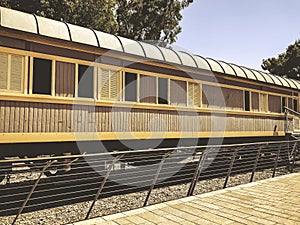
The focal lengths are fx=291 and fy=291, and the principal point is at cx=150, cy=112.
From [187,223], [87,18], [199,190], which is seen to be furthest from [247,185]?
[87,18]

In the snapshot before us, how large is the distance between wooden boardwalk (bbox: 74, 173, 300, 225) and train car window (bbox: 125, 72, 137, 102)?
11.1ft

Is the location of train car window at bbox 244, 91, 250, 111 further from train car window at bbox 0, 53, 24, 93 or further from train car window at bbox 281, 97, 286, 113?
train car window at bbox 0, 53, 24, 93

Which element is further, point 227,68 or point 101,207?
point 227,68

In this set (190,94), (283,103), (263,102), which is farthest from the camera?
(283,103)

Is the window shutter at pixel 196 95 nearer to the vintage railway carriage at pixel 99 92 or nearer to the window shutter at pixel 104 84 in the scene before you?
the vintage railway carriage at pixel 99 92

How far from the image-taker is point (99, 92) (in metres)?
7.48

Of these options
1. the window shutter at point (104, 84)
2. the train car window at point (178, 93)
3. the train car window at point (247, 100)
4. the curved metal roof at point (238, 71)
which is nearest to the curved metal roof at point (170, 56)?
the train car window at point (178, 93)

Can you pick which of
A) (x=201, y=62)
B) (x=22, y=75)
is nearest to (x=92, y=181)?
(x=22, y=75)

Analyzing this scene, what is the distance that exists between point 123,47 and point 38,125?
323 cm

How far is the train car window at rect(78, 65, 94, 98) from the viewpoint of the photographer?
7168 millimetres

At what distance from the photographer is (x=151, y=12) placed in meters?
25.4

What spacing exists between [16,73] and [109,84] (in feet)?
7.78

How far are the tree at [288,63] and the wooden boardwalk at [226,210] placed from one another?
91.0 feet

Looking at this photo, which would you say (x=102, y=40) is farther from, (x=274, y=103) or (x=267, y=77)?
(x=274, y=103)
